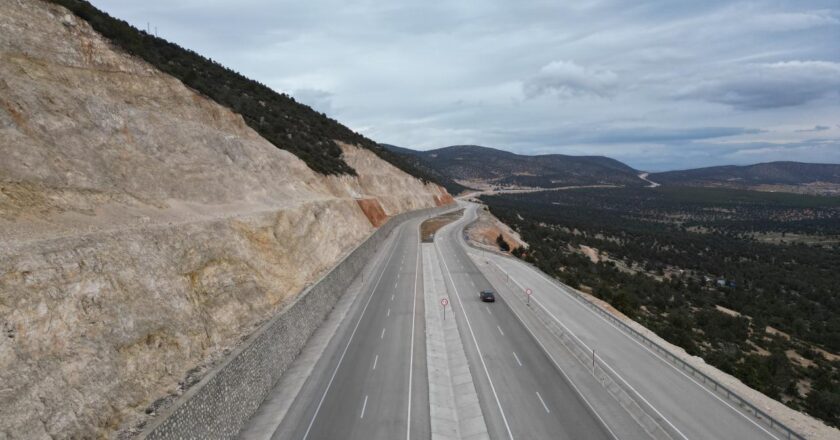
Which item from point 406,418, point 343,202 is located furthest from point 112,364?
point 343,202

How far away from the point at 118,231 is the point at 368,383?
12361mm

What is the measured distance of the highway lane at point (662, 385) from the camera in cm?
1612

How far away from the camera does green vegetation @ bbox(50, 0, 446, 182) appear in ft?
119

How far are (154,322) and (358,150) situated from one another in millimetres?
65797

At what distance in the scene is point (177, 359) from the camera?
16.5 meters

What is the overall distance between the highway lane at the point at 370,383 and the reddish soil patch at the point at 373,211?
89.4 feet

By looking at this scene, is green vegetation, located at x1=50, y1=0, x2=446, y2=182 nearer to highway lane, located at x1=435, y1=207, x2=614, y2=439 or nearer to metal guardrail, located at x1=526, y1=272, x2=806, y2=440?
highway lane, located at x1=435, y1=207, x2=614, y2=439

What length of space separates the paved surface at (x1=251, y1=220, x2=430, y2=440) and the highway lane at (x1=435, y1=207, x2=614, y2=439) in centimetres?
281

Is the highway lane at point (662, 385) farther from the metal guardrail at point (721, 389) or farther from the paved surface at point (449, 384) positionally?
the paved surface at point (449, 384)

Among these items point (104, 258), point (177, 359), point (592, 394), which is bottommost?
point (592, 394)

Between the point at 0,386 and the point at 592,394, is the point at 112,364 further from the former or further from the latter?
the point at 592,394

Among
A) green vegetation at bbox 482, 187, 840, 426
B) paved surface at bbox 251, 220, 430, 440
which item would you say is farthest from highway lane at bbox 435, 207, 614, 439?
green vegetation at bbox 482, 187, 840, 426

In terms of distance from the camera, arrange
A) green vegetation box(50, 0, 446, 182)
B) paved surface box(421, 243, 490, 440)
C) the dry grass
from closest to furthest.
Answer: paved surface box(421, 243, 490, 440) < green vegetation box(50, 0, 446, 182) < the dry grass

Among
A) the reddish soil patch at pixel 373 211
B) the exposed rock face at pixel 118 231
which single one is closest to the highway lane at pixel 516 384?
the exposed rock face at pixel 118 231
